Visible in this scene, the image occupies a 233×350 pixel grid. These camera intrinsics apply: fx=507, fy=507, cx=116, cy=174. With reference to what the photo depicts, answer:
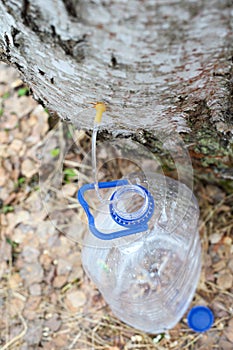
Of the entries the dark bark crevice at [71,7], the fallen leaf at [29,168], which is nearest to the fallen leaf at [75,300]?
the fallen leaf at [29,168]

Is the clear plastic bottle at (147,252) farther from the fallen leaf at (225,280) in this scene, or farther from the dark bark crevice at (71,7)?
the dark bark crevice at (71,7)

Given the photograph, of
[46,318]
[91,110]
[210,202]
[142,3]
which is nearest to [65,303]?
[46,318]

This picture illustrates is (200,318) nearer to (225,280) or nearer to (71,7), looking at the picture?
(225,280)

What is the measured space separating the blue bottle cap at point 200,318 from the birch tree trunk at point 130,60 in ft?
1.85

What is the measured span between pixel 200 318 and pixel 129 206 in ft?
1.58

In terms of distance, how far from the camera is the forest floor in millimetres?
1533

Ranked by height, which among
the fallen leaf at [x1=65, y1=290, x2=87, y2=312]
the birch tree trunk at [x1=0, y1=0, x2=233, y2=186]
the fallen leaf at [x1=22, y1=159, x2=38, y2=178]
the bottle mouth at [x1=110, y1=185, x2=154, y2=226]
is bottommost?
the fallen leaf at [x1=65, y1=290, x2=87, y2=312]

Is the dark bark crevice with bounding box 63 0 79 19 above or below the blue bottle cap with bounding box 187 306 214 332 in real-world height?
above

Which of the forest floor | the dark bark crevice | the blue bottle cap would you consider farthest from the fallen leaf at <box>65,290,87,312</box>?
the dark bark crevice

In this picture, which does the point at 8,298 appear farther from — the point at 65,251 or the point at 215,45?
the point at 215,45

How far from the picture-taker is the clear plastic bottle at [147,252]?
1.21 meters

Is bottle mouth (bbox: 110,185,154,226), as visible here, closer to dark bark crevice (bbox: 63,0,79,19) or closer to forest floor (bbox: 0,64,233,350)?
forest floor (bbox: 0,64,233,350)

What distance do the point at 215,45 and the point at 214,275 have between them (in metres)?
0.92

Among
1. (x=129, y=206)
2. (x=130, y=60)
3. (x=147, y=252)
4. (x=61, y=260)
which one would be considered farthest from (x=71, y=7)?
(x=61, y=260)
